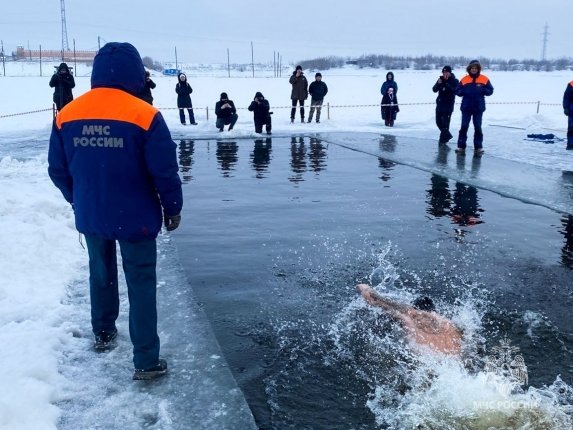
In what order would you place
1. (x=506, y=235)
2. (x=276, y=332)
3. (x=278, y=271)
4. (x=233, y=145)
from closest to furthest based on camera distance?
(x=276, y=332) < (x=278, y=271) < (x=506, y=235) < (x=233, y=145)

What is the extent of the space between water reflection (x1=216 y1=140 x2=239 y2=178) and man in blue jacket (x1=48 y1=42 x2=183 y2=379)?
7081 millimetres

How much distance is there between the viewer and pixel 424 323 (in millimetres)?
3936

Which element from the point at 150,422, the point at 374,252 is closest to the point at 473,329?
the point at 374,252

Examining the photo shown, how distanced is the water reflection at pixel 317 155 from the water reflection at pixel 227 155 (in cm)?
169

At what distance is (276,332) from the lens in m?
4.02

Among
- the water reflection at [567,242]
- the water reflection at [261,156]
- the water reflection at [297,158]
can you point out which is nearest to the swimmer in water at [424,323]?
the water reflection at [567,242]

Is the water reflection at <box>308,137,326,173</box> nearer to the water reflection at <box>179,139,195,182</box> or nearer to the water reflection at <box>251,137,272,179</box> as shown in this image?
the water reflection at <box>251,137,272,179</box>

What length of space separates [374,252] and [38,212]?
3.74 metres

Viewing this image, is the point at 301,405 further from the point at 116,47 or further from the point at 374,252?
the point at 374,252

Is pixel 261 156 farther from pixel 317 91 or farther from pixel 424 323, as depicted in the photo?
pixel 424 323

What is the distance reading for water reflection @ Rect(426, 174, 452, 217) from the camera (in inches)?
303

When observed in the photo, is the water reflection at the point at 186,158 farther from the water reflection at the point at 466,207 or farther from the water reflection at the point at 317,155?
the water reflection at the point at 466,207

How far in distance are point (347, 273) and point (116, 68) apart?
3.02 meters

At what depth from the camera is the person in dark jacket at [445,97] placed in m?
14.2
